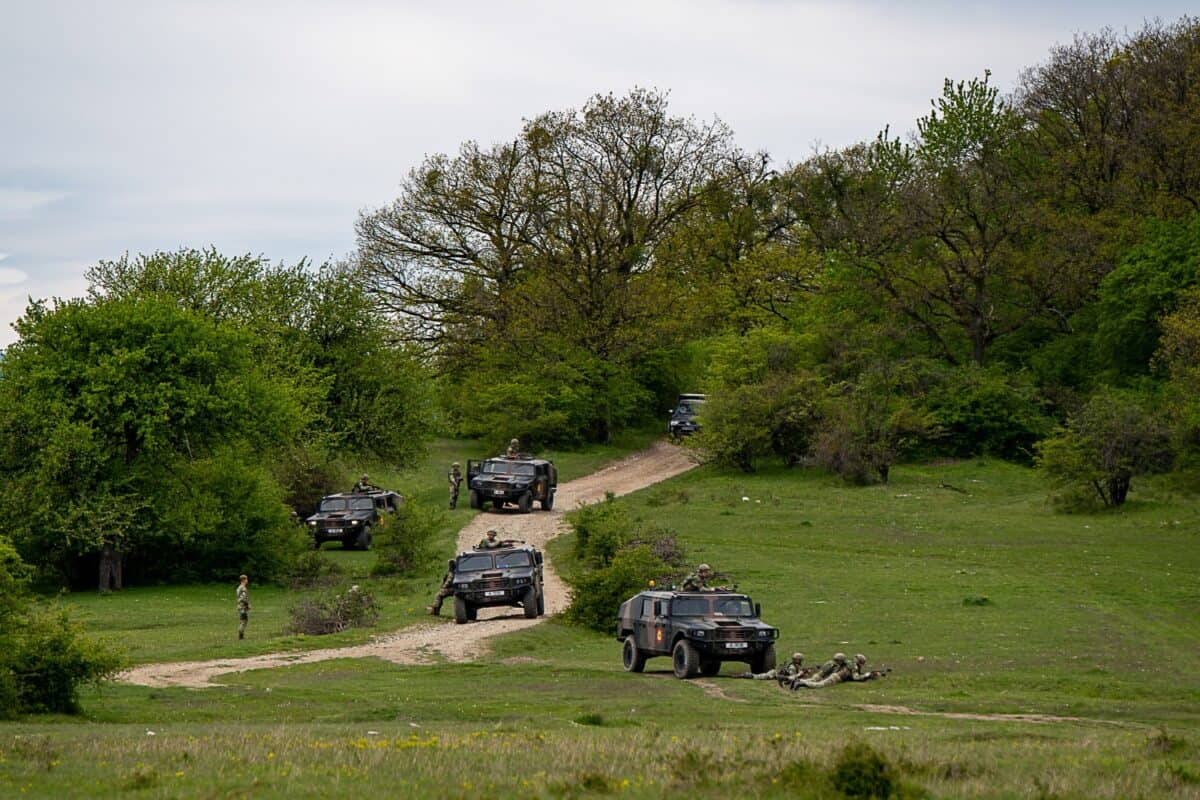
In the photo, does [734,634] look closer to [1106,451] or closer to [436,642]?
[436,642]

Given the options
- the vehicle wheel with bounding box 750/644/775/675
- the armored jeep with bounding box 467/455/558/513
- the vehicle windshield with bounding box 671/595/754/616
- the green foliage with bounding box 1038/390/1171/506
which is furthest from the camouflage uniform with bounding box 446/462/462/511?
the vehicle wheel with bounding box 750/644/775/675

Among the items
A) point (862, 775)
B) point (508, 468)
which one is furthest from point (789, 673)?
point (508, 468)

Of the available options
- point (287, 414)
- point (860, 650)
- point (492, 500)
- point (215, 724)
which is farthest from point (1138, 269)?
point (215, 724)

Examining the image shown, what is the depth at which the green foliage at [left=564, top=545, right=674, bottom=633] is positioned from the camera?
34.2 meters

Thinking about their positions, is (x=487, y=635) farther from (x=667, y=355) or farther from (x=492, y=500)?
(x=667, y=355)

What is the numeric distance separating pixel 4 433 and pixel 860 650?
2854 cm

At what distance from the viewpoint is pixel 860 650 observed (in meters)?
28.5

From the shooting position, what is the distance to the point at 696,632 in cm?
2559

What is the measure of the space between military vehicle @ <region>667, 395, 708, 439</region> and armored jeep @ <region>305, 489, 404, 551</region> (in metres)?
21.9

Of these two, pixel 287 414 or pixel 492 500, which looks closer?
pixel 287 414

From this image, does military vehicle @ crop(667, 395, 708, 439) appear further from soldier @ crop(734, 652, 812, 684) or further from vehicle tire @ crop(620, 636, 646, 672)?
soldier @ crop(734, 652, 812, 684)

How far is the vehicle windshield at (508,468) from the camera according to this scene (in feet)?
178

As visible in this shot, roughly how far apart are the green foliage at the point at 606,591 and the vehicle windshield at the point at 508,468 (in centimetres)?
1962

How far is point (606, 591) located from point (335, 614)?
609 cm
